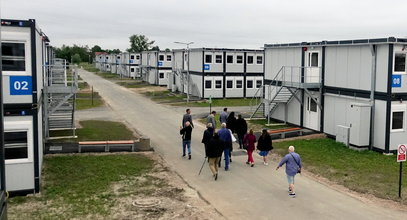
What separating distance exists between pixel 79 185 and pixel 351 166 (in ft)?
33.3

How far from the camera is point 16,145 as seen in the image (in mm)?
13445

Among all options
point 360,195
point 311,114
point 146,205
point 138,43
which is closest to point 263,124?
point 311,114

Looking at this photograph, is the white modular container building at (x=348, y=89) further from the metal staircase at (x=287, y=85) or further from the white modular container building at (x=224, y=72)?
the white modular container building at (x=224, y=72)

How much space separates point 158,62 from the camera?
202 feet

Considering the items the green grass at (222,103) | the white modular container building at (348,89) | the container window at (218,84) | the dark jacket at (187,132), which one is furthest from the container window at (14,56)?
the container window at (218,84)

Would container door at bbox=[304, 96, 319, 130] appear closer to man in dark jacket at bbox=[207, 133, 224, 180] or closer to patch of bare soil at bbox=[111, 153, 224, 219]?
man in dark jacket at bbox=[207, 133, 224, 180]

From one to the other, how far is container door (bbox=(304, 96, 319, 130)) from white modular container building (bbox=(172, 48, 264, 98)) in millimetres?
18521

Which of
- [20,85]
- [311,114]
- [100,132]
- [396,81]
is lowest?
[100,132]

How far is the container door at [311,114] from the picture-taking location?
25.1 meters

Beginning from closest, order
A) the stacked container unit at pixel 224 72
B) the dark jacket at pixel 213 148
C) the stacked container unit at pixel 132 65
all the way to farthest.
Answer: the dark jacket at pixel 213 148 → the stacked container unit at pixel 224 72 → the stacked container unit at pixel 132 65

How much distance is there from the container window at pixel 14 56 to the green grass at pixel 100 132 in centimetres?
928

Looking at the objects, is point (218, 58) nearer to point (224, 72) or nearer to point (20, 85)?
point (224, 72)

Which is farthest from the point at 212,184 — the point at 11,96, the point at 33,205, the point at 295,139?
the point at 295,139

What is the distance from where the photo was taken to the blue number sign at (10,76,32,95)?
43.9 ft
